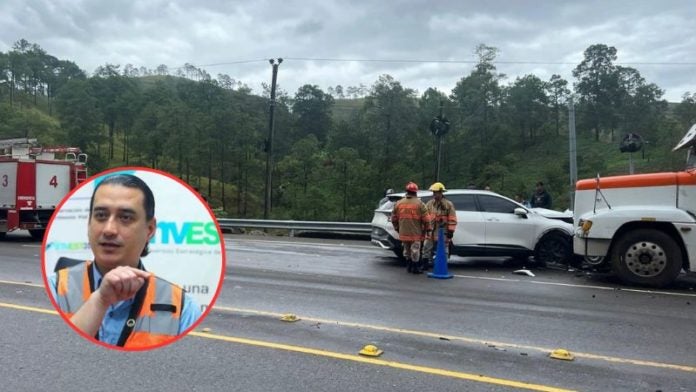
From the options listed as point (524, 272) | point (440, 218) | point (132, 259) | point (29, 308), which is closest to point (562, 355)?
point (132, 259)

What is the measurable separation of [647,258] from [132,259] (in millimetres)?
9474

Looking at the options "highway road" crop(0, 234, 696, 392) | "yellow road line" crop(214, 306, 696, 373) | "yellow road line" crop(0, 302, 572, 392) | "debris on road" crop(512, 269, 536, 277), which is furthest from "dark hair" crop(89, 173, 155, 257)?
"debris on road" crop(512, 269, 536, 277)

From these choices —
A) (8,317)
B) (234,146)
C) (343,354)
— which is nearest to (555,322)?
(343,354)

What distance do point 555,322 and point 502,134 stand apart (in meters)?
70.2

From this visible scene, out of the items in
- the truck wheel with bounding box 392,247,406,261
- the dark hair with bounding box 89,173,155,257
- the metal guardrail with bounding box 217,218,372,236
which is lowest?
the truck wheel with bounding box 392,247,406,261

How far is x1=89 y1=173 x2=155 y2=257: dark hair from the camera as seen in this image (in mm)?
1597

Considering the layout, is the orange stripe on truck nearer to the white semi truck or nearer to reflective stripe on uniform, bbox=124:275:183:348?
the white semi truck

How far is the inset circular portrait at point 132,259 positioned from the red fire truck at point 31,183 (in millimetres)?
15724

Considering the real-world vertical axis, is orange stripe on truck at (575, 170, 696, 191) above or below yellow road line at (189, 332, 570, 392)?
above

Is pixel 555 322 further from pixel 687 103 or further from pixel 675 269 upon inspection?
pixel 687 103

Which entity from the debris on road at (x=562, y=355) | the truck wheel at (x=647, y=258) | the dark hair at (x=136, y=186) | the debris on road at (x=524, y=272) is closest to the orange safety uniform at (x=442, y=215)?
the debris on road at (x=524, y=272)

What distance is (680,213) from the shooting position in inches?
359

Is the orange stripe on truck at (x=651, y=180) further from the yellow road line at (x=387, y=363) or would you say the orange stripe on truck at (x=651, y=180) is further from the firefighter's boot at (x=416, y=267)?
the yellow road line at (x=387, y=363)

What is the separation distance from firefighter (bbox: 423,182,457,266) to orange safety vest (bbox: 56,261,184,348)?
9438mm
